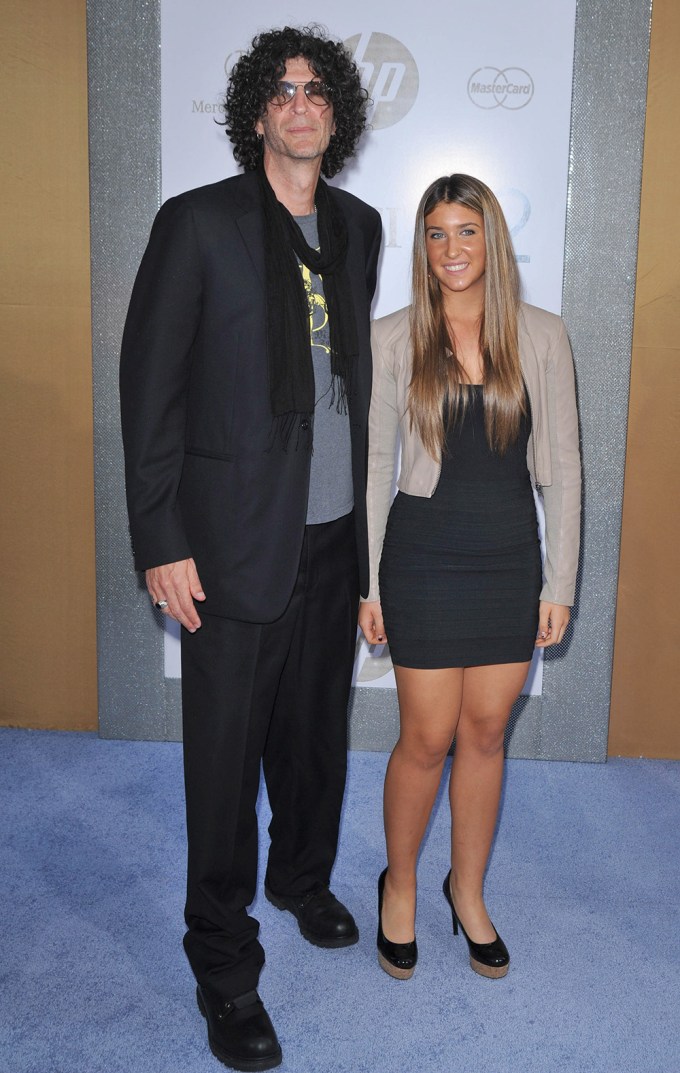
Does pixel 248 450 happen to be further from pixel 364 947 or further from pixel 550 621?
pixel 364 947

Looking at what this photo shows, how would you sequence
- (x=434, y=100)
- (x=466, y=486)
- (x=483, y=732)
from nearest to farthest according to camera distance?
(x=466, y=486) < (x=483, y=732) < (x=434, y=100)

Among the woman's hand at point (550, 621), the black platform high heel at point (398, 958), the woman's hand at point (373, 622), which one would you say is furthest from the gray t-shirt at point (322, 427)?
the black platform high heel at point (398, 958)

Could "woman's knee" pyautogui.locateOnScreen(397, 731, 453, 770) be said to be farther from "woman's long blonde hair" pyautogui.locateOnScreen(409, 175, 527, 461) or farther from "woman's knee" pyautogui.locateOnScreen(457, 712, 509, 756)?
"woman's long blonde hair" pyautogui.locateOnScreen(409, 175, 527, 461)

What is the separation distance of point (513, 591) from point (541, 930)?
953mm

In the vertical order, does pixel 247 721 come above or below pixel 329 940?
above

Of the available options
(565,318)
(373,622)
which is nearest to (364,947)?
(373,622)

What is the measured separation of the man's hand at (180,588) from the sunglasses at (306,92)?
1.02 metres

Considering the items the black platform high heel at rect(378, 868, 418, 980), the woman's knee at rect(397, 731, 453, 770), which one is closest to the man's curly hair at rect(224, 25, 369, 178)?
the woman's knee at rect(397, 731, 453, 770)

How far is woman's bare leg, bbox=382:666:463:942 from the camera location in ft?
7.39

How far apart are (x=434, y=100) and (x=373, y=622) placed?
197 centimetres

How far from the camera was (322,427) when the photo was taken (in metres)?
2.22

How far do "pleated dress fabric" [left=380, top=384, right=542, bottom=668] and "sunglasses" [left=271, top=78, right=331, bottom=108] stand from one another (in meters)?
0.73

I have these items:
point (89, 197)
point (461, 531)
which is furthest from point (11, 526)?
point (461, 531)

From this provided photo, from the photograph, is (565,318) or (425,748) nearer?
(425,748)
